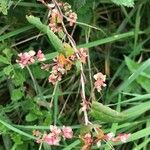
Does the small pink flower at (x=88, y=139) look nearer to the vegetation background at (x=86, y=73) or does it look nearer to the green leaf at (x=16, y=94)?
the vegetation background at (x=86, y=73)

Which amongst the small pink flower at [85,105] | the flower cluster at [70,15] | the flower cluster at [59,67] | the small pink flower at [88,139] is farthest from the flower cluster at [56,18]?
the small pink flower at [88,139]

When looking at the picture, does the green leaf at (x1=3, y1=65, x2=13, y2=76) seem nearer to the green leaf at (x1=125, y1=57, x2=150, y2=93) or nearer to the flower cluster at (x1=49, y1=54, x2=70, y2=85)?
the flower cluster at (x1=49, y1=54, x2=70, y2=85)

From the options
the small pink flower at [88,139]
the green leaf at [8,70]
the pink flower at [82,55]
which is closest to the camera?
the small pink flower at [88,139]

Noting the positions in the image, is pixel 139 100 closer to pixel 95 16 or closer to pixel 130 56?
pixel 130 56

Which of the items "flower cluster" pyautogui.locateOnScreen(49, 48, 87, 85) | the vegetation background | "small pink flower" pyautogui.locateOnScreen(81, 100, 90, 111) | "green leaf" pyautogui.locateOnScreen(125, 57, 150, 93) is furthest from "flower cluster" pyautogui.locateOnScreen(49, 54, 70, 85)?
"green leaf" pyautogui.locateOnScreen(125, 57, 150, 93)

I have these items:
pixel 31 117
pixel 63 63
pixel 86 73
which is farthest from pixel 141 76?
pixel 63 63

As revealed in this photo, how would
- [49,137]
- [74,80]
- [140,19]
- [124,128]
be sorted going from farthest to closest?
1. [140,19]
2. [74,80]
3. [124,128]
4. [49,137]

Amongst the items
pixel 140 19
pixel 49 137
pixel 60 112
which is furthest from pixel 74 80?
pixel 49 137

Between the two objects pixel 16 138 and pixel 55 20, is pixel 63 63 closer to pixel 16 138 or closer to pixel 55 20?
pixel 55 20
